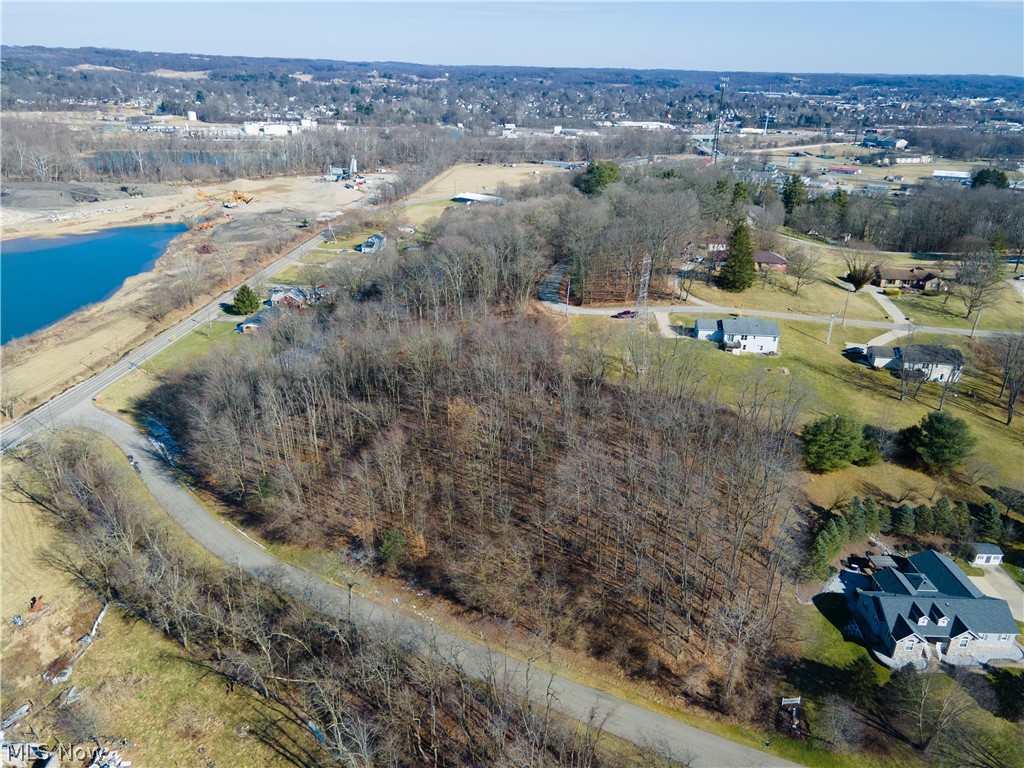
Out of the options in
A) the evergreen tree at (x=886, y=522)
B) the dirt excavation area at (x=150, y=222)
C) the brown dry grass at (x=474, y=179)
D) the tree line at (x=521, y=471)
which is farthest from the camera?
the brown dry grass at (x=474, y=179)

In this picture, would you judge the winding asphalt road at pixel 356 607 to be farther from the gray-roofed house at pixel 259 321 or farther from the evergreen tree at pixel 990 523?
the evergreen tree at pixel 990 523

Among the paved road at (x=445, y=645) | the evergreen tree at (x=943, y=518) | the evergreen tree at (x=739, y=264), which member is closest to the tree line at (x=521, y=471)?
the paved road at (x=445, y=645)

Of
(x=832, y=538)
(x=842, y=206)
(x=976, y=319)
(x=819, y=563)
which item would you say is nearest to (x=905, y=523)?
(x=832, y=538)

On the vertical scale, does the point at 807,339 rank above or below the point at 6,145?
below

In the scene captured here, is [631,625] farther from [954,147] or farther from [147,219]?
[954,147]

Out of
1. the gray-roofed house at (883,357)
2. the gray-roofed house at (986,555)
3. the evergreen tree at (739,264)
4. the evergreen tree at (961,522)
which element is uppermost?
the evergreen tree at (739,264)

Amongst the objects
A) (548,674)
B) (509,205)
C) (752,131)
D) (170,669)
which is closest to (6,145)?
(509,205)
